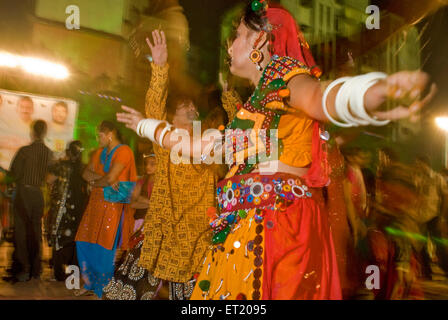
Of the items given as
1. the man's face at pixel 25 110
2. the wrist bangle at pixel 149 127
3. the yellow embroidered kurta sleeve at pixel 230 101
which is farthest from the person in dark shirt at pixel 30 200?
the wrist bangle at pixel 149 127

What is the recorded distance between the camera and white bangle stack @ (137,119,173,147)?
4.91ft

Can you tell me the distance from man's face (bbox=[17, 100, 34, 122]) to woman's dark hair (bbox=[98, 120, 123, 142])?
0.71m

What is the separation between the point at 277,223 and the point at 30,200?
3.48 metres

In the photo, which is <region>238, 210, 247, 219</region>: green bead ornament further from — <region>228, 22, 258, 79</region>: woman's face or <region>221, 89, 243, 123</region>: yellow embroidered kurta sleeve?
<region>221, 89, 243, 123</region>: yellow embroidered kurta sleeve

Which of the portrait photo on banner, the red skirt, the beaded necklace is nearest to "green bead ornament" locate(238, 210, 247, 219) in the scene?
the red skirt

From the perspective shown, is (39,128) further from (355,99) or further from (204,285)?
(355,99)

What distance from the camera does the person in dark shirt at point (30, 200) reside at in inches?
151

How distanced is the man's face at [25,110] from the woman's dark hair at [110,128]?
0.71m

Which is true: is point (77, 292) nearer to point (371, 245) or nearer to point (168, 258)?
point (168, 258)

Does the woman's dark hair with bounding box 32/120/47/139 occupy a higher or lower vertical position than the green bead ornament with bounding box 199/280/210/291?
higher

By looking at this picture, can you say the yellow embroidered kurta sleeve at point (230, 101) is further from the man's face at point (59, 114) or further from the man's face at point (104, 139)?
the man's face at point (59, 114)

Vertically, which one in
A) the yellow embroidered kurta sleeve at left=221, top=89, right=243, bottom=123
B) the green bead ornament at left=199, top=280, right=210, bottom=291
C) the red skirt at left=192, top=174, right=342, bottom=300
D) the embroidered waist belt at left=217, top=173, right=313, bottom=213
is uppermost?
the yellow embroidered kurta sleeve at left=221, top=89, right=243, bottom=123

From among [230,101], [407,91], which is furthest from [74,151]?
[407,91]
